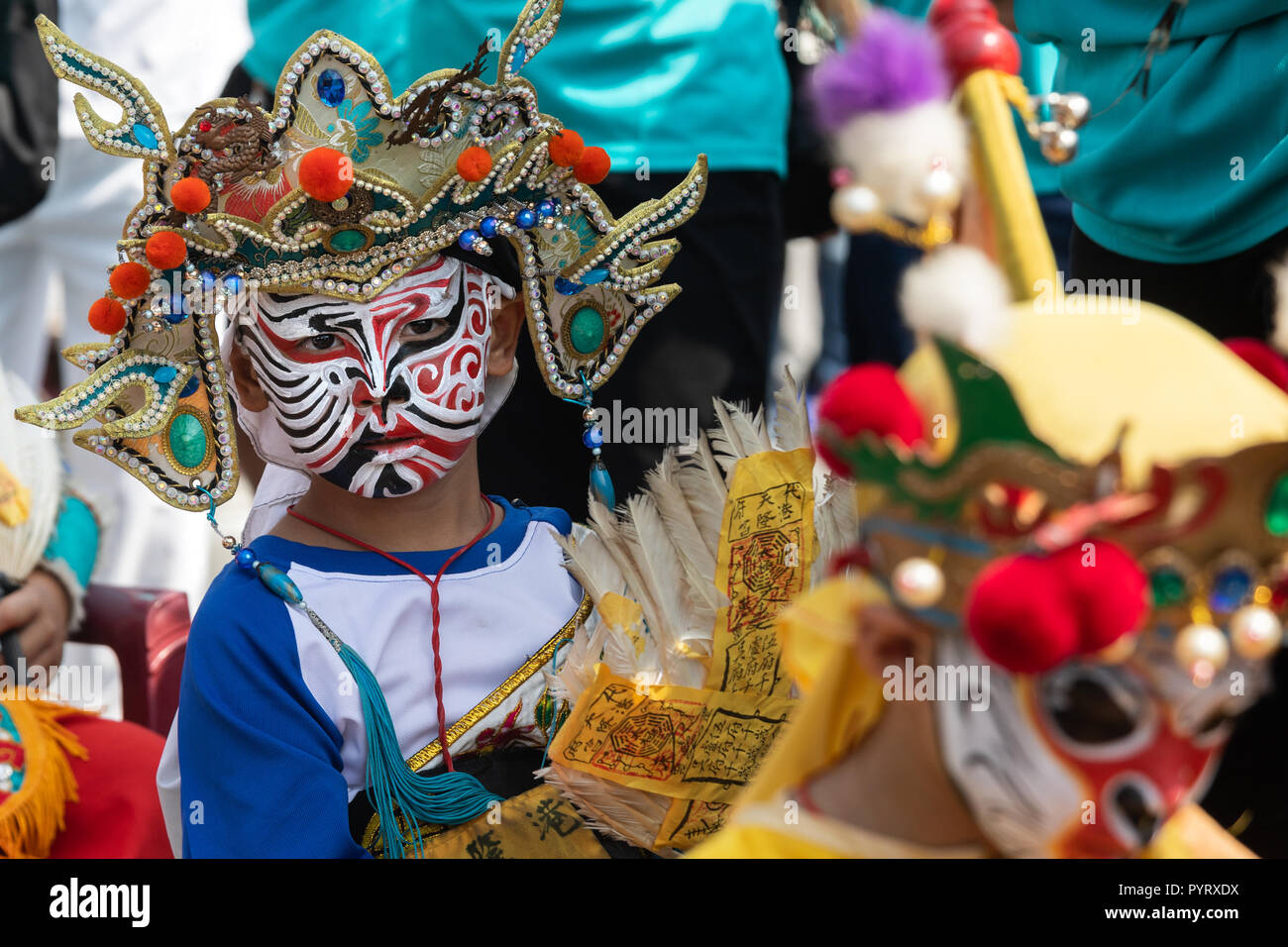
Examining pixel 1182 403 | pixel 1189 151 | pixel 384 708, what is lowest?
pixel 384 708

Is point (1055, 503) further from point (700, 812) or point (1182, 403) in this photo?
point (700, 812)

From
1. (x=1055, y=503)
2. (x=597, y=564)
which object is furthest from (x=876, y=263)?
(x=1055, y=503)

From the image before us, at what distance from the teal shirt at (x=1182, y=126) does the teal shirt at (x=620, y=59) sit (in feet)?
2.14

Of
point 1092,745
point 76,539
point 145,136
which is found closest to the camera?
point 1092,745

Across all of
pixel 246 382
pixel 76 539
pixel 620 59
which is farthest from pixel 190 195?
pixel 620 59

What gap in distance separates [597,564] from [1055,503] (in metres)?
1.09

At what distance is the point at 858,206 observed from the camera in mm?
1244

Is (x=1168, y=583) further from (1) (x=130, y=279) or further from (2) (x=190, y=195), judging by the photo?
(1) (x=130, y=279)

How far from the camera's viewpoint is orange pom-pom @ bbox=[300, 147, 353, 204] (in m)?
1.86

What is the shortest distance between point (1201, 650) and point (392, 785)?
45.0 inches

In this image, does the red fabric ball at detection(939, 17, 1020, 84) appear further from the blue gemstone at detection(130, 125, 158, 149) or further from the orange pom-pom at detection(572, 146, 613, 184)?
the blue gemstone at detection(130, 125, 158, 149)

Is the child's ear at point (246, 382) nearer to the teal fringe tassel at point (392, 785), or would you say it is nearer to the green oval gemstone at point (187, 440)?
the green oval gemstone at point (187, 440)

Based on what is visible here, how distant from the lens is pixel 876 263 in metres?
3.76
